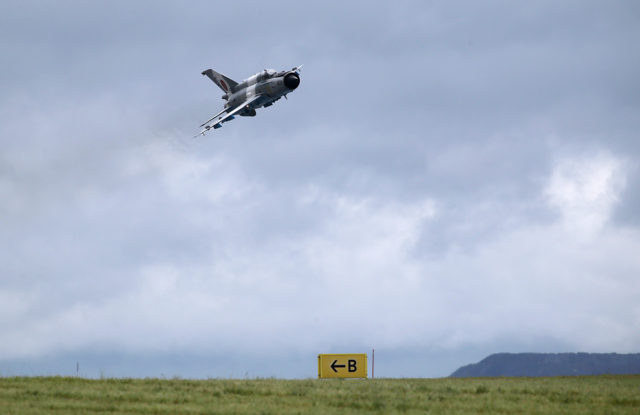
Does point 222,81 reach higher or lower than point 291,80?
higher

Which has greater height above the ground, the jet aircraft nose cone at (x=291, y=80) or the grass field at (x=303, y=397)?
the jet aircraft nose cone at (x=291, y=80)

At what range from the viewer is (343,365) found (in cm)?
4684

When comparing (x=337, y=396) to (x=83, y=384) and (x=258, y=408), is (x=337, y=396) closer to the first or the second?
(x=258, y=408)

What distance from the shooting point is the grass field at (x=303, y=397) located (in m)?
32.2

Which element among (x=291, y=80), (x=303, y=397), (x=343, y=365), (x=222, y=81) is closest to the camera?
(x=303, y=397)

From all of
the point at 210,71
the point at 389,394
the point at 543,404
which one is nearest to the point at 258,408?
the point at 389,394

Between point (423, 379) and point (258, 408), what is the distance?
51.2ft

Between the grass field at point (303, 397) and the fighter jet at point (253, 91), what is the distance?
31.8 m

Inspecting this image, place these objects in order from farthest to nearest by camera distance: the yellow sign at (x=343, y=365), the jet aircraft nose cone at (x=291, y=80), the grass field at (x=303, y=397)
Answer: the jet aircraft nose cone at (x=291, y=80) < the yellow sign at (x=343, y=365) < the grass field at (x=303, y=397)

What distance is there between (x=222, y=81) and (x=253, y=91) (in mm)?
9164

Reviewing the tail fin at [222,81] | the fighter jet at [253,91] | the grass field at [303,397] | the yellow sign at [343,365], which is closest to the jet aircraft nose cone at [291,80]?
the fighter jet at [253,91]

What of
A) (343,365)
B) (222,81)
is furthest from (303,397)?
(222,81)

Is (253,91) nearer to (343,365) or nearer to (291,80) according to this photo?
(291,80)

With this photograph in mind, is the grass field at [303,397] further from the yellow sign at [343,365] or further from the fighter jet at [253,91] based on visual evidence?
the fighter jet at [253,91]
